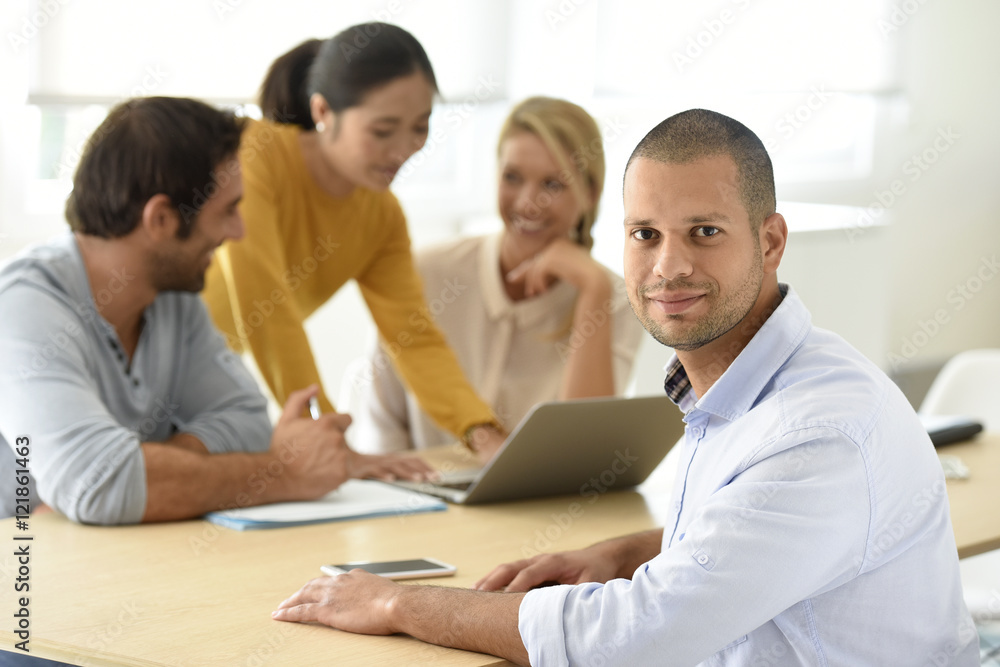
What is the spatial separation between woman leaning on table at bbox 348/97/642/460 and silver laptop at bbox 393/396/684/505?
0.50 m

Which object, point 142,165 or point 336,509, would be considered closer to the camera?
point 336,509

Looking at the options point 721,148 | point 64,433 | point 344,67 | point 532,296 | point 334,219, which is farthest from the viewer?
point 532,296

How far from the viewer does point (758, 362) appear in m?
1.18

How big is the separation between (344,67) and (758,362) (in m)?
1.37

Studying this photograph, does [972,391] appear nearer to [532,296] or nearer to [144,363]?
[532,296]

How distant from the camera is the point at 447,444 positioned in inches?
104

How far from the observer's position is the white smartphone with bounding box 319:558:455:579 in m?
1.39

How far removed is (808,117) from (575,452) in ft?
10.0

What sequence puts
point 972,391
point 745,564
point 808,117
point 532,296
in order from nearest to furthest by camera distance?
1. point 745,564
2. point 532,296
3. point 972,391
4. point 808,117

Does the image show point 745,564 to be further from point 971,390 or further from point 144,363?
point 971,390

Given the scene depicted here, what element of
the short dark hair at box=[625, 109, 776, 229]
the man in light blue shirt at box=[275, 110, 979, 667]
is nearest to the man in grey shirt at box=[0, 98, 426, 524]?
the man in light blue shirt at box=[275, 110, 979, 667]

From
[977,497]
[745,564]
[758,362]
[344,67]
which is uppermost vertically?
[344,67]

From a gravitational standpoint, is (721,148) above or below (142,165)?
above

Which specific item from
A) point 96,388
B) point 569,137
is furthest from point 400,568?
point 569,137
